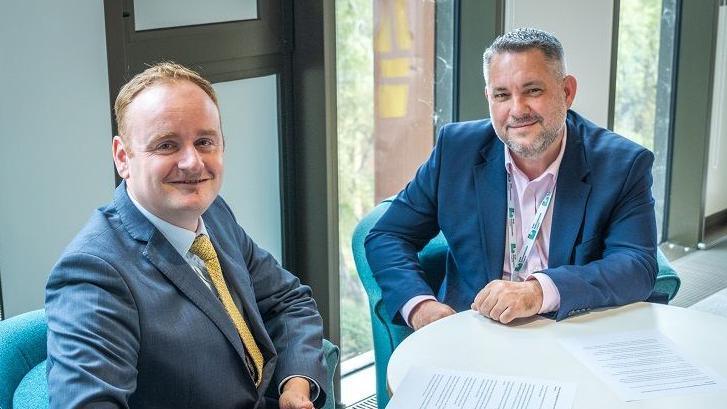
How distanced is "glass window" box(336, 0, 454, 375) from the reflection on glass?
56 centimetres

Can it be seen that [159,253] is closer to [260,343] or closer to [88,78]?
[260,343]

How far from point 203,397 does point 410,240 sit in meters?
1.04

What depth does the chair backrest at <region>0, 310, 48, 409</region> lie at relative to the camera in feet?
5.96

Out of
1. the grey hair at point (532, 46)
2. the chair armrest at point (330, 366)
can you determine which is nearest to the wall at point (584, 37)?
the grey hair at point (532, 46)

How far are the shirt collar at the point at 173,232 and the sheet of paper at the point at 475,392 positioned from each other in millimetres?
522

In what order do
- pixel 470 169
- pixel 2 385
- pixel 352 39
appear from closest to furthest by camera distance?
pixel 2 385
pixel 470 169
pixel 352 39

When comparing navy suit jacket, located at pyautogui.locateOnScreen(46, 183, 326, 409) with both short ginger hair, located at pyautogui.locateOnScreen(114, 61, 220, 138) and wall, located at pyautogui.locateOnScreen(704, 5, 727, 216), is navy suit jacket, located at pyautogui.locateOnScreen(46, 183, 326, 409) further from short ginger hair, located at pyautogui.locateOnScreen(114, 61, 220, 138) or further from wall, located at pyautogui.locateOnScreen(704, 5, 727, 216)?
wall, located at pyautogui.locateOnScreen(704, 5, 727, 216)

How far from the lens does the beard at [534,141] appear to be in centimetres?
249

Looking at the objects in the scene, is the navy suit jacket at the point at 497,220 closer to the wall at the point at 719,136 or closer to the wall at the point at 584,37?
the wall at the point at 584,37

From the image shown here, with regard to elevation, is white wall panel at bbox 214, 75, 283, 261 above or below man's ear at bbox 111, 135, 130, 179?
below

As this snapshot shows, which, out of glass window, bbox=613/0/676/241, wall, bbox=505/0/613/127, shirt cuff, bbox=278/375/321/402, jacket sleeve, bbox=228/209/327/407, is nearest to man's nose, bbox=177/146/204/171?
jacket sleeve, bbox=228/209/327/407

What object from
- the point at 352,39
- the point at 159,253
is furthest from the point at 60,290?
the point at 352,39

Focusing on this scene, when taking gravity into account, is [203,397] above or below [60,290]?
below

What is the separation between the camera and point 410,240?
107 inches
